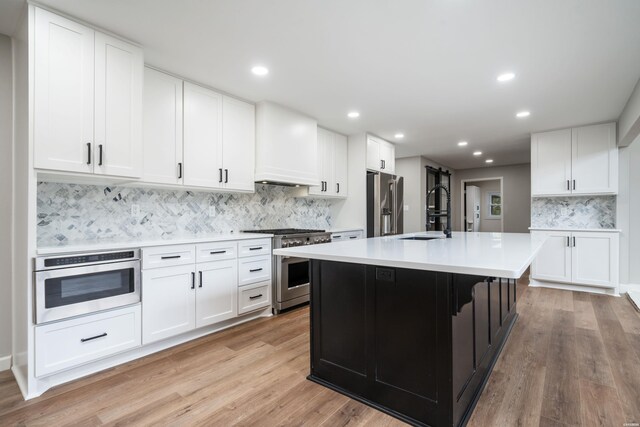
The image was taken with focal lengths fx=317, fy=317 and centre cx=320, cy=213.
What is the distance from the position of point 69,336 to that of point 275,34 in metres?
2.50

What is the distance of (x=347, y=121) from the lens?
174 inches

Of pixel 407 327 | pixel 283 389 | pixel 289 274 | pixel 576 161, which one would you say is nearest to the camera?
pixel 407 327

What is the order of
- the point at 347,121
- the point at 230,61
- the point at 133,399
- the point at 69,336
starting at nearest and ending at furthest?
the point at 133,399 < the point at 69,336 < the point at 230,61 < the point at 347,121

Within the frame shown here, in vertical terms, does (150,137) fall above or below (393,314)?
above

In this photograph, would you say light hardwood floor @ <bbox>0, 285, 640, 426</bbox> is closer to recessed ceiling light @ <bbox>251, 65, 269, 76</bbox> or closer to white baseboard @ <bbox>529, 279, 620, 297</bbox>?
white baseboard @ <bbox>529, 279, 620, 297</bbox>

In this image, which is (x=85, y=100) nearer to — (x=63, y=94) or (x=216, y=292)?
(x=63, y=94)

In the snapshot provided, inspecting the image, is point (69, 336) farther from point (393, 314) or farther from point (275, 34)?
point (275, 34)

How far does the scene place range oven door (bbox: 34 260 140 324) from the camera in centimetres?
197

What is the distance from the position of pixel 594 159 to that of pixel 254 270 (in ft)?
16.4

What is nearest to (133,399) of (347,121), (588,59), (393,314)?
(393,314)

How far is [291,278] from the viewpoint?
367 cm

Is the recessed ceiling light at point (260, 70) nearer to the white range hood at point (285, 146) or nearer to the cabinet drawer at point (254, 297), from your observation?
the white range hood at point (285, 146)

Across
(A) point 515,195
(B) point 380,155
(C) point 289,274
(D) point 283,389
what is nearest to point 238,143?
(C) point 289,274

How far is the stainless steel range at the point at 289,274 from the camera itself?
353 cm
